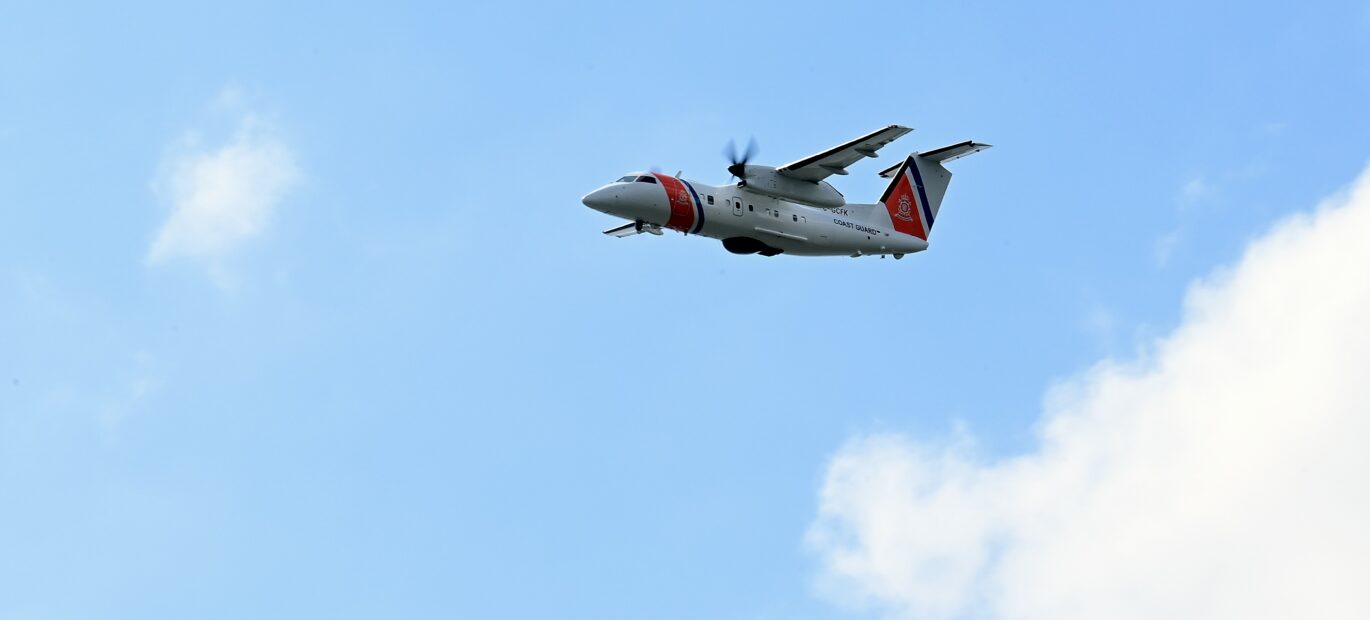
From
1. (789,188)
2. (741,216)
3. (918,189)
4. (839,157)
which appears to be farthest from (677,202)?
(918,189)

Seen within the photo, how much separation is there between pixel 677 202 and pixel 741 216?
5.64ft

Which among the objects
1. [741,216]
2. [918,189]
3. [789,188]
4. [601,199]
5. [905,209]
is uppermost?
[918,189]

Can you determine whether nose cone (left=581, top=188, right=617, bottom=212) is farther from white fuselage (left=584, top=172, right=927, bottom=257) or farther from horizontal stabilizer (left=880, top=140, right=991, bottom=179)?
horizontal stabilizer (left=880, top=140, right=991, bottom=179)

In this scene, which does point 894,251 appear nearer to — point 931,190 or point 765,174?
point 931,190

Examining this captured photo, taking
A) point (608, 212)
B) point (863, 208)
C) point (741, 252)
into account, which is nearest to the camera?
point (608, 212)

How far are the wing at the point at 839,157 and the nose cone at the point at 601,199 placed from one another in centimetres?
429

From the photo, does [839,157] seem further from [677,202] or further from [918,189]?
[918,189]

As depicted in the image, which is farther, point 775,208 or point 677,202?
point 775,208

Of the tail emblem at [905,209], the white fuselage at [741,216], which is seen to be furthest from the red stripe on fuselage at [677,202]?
the tail emblem at [905,209]

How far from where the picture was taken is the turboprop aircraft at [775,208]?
110 ft

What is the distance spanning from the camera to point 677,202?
33750 millimetres

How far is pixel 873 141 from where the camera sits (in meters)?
34.0

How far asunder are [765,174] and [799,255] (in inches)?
107

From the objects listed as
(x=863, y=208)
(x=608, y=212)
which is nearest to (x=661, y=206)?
(x=608, y=212)
